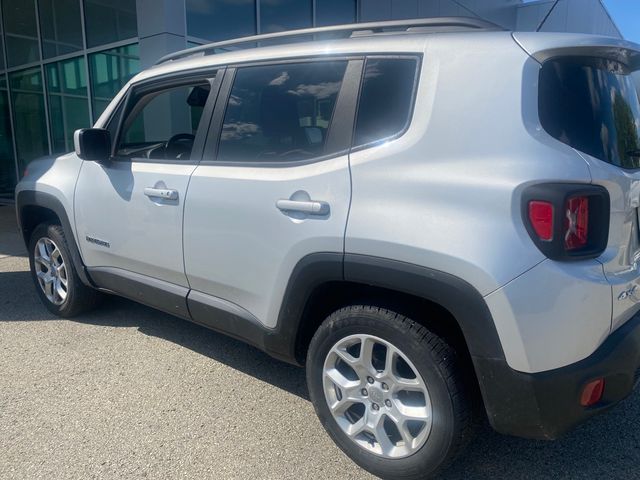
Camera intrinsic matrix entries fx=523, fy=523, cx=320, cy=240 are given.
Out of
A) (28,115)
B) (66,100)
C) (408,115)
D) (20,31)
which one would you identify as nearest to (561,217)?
(408,115)

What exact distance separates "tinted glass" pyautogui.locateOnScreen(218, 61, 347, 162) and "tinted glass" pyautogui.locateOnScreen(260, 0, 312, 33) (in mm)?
6210

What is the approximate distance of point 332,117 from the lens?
2332mm

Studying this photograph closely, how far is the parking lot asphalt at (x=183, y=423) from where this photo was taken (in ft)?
7.66

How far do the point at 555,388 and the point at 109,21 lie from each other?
28.4 ft

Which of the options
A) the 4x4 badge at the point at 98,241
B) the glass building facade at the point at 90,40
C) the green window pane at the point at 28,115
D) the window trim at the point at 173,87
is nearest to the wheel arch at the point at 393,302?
the window trim at the point at 173,87

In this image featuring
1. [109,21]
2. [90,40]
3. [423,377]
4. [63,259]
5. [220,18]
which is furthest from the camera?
[90,40]

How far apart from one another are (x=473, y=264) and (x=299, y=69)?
4.37 ft

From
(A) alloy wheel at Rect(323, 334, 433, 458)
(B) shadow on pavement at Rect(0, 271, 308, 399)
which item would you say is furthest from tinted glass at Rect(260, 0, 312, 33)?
(A) alloy wheel at Rect(323, 334, 433, 458)

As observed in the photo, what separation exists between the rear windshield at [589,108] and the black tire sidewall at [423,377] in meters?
0.95

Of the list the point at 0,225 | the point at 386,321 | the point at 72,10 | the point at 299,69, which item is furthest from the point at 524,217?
the point at 72,10

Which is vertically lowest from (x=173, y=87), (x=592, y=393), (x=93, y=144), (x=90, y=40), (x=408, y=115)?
(x=592, y=393)

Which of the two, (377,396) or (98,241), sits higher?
(98,241)

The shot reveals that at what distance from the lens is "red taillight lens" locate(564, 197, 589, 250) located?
1765 millimetres

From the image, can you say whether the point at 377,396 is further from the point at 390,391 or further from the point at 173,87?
the point at 173,87
